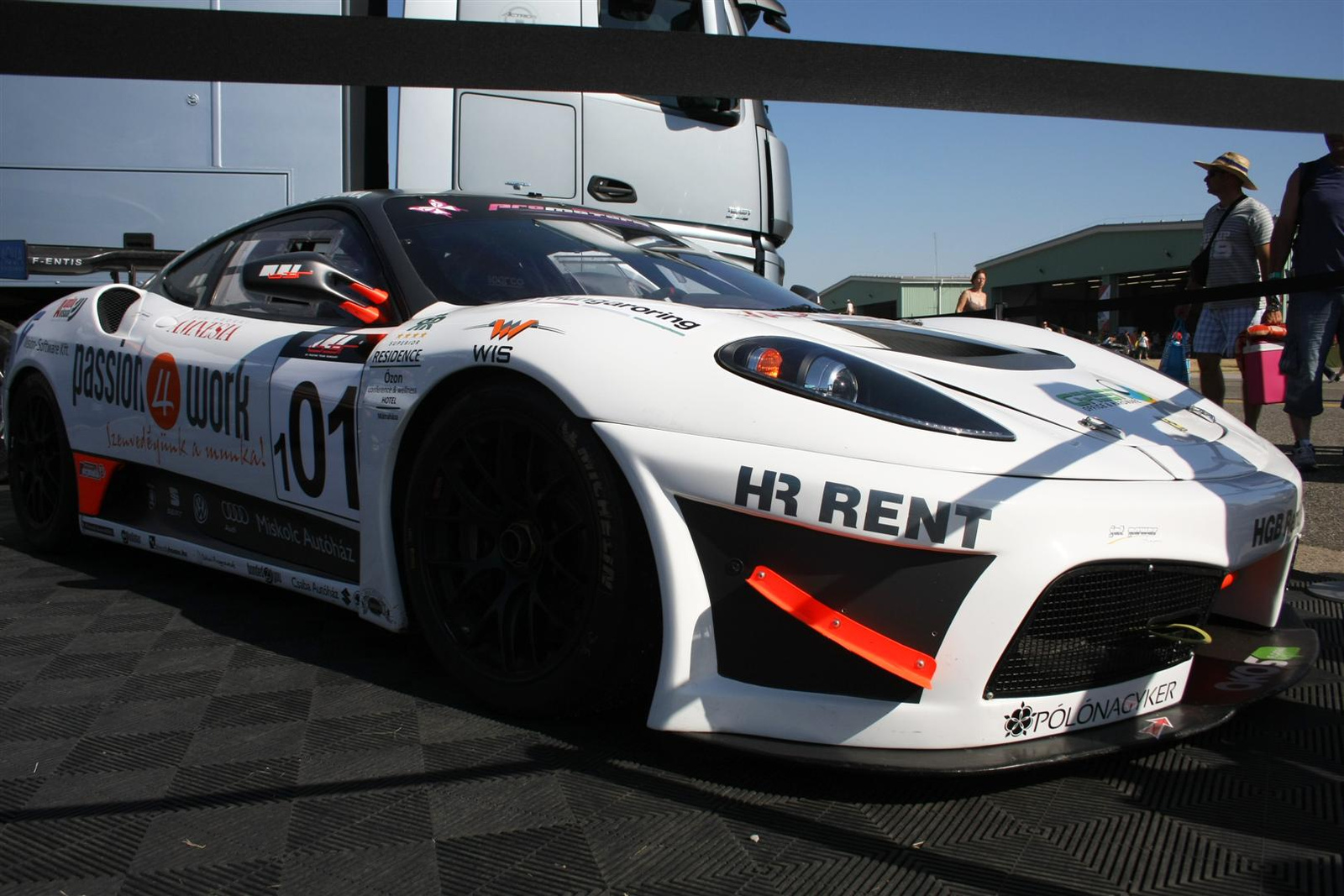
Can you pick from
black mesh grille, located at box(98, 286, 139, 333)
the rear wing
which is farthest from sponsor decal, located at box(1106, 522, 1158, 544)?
the rear wing

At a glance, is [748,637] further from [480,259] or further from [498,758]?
[480,259]

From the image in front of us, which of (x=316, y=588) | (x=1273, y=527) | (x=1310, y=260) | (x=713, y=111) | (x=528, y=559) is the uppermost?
(x=713, y=111)

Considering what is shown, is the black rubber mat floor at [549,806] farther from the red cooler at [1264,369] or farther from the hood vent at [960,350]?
the red cooler at [1264,369]

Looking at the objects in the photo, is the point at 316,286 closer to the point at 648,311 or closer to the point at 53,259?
the point at 648,311

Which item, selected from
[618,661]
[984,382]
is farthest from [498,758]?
[984,382]

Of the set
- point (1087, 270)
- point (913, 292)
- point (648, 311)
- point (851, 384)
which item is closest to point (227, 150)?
point (648, 311)

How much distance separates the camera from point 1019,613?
171 cm

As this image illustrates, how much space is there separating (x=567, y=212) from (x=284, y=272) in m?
0.91

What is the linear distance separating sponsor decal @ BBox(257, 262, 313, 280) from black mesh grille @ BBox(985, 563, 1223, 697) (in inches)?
70.2

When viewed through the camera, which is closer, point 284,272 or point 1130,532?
point 1130,532

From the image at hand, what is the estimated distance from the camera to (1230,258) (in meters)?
5.62

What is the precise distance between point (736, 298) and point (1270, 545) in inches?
56.0

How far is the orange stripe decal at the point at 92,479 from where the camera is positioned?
3449 mm

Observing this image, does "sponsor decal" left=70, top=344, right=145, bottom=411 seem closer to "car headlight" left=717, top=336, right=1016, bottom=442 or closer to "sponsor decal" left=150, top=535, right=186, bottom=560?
"sponsor decal" left=150, top=535, right=186, bottom=560
